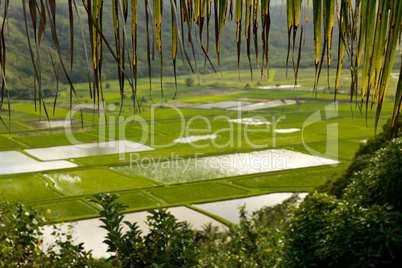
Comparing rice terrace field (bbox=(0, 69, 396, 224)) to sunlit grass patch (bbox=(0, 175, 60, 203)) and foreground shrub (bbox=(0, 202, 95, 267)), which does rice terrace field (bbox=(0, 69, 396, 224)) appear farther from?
foreground shrub (bbox=(0, 202, 95, 267))

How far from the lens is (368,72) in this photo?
54cm

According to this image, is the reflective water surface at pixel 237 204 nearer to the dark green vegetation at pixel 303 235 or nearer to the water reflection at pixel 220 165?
the water reflection at pixel 220 165

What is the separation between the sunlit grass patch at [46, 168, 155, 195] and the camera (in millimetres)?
19500

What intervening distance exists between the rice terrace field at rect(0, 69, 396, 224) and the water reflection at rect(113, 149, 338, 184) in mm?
58

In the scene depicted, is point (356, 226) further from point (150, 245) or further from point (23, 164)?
point (23, 164)

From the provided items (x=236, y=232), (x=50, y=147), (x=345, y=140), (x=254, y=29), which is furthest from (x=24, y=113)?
(x=254, y=29)

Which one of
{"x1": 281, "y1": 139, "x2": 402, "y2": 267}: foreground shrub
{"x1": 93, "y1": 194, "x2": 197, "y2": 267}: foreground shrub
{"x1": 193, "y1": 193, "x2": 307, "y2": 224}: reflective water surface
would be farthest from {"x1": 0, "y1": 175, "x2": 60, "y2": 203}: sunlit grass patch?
{"x1": 281, "y1": 139, "x2": 402, "y2": 267}: foreground shrub

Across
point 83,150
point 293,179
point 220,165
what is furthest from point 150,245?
point 83,150

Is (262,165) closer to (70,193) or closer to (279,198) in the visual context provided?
(279,198)

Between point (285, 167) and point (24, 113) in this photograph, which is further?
point (24, 113)

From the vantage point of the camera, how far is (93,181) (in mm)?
20797

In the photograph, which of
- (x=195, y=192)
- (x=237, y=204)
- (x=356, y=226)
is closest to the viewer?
(x=356, y=226)

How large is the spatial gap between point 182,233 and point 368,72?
233 centimetres

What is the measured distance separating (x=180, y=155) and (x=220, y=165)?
9.48ft
